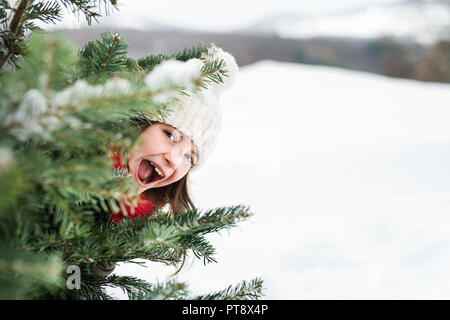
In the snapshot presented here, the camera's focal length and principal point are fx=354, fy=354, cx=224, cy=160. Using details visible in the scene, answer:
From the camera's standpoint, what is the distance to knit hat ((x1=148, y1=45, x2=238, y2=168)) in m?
0.65

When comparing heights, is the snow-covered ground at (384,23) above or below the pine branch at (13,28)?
above

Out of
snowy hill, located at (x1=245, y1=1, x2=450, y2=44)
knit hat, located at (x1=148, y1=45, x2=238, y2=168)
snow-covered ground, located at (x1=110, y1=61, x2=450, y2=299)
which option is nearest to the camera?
knit hat, located at (x1=148, y1=45, x2=238, y2=168)

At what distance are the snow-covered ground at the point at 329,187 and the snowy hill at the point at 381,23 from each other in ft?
1.25

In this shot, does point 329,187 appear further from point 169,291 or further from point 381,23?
point 381,23

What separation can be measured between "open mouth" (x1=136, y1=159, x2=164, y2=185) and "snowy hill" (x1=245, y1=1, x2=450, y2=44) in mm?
1862

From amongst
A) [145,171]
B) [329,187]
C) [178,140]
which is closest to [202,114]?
[178,140]

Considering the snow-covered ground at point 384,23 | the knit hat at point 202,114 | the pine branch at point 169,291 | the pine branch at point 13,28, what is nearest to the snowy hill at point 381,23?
the snow-covered ground at point 384,23

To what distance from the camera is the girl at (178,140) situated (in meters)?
0.65

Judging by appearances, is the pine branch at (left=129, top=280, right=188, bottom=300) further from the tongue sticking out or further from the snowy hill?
the snowy hill

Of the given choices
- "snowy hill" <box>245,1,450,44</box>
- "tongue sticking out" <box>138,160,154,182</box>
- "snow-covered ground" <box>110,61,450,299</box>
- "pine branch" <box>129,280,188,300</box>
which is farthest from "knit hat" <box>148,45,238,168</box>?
"snowy hill" <box>245,1,450,44</box>

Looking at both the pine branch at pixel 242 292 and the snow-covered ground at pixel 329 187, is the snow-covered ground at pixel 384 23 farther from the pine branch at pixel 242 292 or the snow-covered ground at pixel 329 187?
the pine branch at pixel 242 292

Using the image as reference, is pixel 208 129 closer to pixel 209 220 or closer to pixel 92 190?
pixel 209 220

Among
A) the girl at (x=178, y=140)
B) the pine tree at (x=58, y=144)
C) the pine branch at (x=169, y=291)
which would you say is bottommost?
the pine branch at (x=169, y=291)

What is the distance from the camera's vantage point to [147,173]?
730mm
